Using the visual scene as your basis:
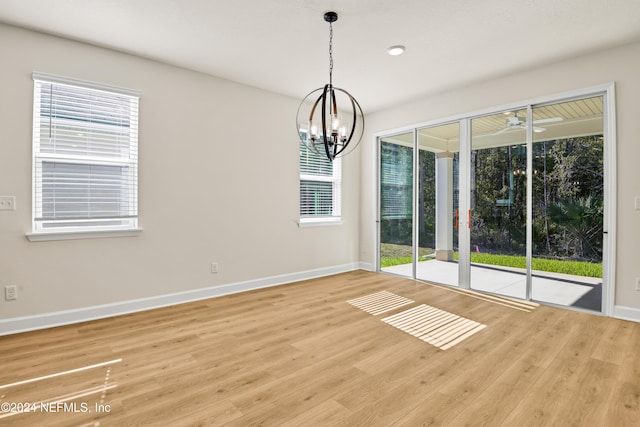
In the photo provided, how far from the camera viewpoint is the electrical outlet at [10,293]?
9.82ft

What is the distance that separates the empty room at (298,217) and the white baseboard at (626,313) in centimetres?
2

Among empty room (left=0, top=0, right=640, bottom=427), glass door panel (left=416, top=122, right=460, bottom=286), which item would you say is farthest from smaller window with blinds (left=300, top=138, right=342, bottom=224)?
glass door panel (left=416, top=122, right=460, bottom=286)

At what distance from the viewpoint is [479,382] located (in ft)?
7.14

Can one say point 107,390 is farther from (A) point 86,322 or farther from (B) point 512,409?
(B) point 512,409

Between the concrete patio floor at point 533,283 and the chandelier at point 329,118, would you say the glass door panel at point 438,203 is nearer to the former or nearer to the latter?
the concrete patio floor at point 533,283

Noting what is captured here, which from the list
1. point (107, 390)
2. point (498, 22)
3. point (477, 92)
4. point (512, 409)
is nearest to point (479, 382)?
point (512, 409)

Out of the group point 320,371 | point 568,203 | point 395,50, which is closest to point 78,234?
point 320,371

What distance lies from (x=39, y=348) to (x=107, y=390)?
1.12 m

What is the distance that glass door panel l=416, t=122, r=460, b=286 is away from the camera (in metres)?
4.74

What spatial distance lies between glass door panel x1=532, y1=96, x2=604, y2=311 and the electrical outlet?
535 cm

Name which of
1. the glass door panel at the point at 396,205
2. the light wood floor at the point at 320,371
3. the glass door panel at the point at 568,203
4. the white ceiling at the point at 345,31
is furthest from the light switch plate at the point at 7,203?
the glass door panel at the point at 568,203

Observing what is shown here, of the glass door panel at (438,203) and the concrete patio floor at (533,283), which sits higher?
the glass door panel at (438,203)

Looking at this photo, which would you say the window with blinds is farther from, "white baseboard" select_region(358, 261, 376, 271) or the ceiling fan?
the ceiling fan

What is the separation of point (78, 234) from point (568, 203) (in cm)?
515
